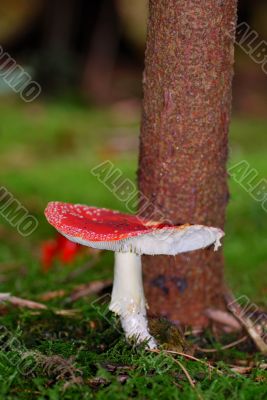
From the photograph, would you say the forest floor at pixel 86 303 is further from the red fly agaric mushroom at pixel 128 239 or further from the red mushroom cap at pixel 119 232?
the red mushroom cap at pixel 119 232

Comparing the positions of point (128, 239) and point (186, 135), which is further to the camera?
point (186, 135)

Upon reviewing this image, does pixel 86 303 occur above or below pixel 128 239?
below

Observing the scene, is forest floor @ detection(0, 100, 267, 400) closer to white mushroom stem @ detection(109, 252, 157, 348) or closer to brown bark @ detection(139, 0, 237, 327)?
white mushroom stem @ detection(109, 252, 157, 348)

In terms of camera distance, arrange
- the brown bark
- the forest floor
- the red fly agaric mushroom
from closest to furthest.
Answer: the forest floor → the red fly agaric mushroom → the brown bark

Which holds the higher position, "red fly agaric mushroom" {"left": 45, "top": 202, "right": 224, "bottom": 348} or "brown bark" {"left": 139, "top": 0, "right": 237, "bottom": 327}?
"brown bark" {"left": 139, "top": 0, "right": 237, "bottom": 327}

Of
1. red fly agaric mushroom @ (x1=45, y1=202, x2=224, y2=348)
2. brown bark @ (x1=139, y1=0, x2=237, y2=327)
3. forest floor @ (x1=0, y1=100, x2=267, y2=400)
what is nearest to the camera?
forest floor @ (x1=0, y1=100, x2=267, y2=400)

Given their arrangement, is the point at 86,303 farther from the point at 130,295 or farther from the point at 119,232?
the point at 119,232

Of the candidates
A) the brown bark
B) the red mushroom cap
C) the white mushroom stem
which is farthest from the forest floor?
the red mushroom cap

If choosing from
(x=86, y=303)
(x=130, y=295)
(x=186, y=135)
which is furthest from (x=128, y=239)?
(x=86, y=303)
